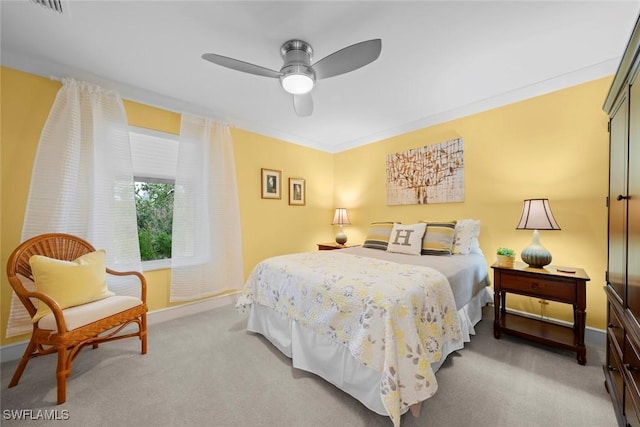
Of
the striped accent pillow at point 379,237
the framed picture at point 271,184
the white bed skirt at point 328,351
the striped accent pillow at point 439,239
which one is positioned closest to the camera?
the white bed skirt at point 328,351

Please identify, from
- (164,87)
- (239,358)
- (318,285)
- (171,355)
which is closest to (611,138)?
(318,285)

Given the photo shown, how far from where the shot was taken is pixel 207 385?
1685 mm

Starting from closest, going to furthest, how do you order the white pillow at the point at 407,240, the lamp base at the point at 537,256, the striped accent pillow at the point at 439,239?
the lamp base at the point at 537,256 → the striped accent pillow at the point at 439,239 → the white pillow at the point at 407,240

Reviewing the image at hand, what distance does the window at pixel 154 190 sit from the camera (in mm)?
2711

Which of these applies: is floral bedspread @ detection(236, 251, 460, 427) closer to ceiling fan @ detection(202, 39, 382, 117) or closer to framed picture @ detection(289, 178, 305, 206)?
ceiling fan @ detection(202, 39, 382, 117)

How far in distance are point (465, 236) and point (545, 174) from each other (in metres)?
0.97

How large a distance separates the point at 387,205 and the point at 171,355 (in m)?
3.21

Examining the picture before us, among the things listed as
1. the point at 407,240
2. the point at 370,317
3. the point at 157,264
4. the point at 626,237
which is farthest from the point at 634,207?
the point at 157,264

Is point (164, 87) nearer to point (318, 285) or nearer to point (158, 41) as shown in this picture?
point (158, 41)

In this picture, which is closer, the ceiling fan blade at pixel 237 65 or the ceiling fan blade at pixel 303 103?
the ceiling fan blade at pixel 237 65

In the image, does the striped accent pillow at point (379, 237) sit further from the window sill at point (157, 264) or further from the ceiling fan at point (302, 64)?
the window sill at point (157, 264)

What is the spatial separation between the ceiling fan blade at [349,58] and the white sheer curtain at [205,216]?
1.79 m

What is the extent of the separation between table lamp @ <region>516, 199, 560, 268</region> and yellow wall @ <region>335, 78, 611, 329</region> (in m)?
0.37

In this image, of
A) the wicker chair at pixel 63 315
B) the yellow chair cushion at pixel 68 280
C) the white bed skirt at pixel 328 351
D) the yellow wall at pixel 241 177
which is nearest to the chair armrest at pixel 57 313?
the wicker chair at pixel 63 315
